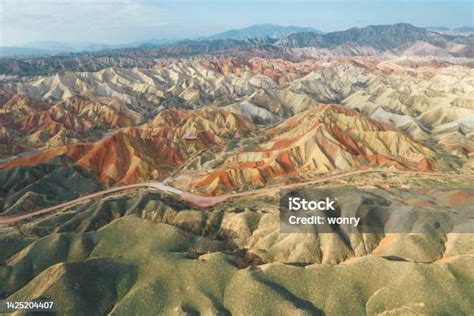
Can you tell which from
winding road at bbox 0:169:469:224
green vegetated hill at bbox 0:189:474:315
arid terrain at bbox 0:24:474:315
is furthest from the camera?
winding road at bbox 0:169:469:224

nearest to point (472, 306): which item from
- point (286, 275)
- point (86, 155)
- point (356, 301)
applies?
point (356, 301)

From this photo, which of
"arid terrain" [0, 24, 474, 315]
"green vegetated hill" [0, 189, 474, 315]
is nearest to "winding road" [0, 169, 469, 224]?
"arid terrain" [0, 24, 474, 315]

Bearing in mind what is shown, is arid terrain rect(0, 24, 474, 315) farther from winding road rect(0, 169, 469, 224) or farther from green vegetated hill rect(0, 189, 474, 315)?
winding road rect(0, 169, 469, 224)

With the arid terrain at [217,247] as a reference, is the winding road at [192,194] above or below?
below

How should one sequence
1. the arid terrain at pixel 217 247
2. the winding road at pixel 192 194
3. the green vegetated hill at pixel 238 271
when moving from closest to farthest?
the green vegetated hill at pixel 238 271 → the arid terrain at pixel 217 247 → the winding road at pixel 192 194

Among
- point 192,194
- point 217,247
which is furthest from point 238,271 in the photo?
point 192,194

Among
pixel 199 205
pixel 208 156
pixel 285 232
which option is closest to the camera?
pixel 285 232

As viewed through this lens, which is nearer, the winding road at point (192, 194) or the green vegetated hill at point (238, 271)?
the green vegetated hill at point (238, 271)

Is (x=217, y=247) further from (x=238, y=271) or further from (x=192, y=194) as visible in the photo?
(x=192, y=194)

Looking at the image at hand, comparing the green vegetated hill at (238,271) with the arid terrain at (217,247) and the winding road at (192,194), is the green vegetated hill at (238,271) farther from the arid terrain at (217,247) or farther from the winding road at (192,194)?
the winding road at (192,194)

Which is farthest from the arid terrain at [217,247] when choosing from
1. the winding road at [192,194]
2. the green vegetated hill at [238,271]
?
the winding road at [192,194]

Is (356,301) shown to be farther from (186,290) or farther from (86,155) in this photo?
(86,155)
